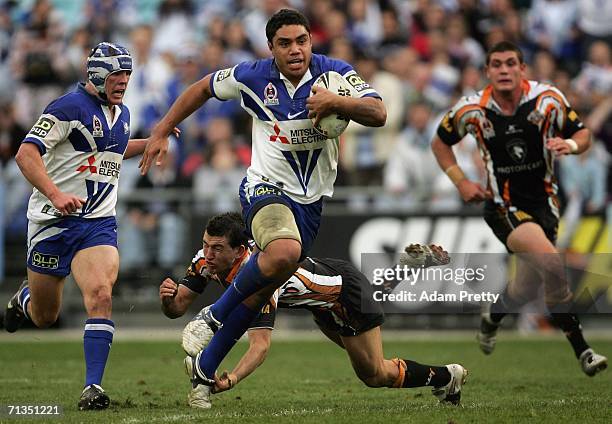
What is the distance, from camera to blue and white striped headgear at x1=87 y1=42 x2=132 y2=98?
8891mm

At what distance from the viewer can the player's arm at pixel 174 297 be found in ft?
28.7

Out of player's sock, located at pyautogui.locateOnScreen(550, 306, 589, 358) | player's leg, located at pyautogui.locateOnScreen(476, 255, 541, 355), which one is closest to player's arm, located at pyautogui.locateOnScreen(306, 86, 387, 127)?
player's leg, located at pyautogui.locateOnScreen(476, 255, 541, 355)

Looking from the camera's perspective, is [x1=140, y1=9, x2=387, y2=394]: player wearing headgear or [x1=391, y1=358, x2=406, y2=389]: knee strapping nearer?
[x1=140, y1=9, x2=387, y2=394]: player wearing headgear

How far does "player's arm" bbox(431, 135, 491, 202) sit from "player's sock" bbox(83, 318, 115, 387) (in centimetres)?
374

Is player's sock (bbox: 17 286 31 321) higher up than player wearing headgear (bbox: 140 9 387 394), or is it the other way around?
player wearing headgear (bbox: 140 9 387 394)

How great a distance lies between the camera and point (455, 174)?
1094 cm

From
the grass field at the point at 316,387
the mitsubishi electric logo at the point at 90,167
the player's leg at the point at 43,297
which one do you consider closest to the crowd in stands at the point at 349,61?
the grass field at the point at 316,387

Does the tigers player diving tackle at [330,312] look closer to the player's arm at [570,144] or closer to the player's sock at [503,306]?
the player's arm at [570,144]

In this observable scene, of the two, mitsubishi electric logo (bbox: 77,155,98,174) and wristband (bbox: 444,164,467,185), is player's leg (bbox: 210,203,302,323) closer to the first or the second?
mitsubishi electric logo (bbox: 77,155,98,174)

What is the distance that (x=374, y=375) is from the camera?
8297 mm

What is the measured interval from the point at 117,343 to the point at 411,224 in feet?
15.1

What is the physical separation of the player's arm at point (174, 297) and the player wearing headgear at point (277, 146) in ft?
2.61

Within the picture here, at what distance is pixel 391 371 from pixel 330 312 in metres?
0.63

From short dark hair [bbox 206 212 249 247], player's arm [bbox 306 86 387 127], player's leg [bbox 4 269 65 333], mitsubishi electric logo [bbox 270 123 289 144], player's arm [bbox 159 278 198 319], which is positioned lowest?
player's leg [bbox 4 269 65 333]
